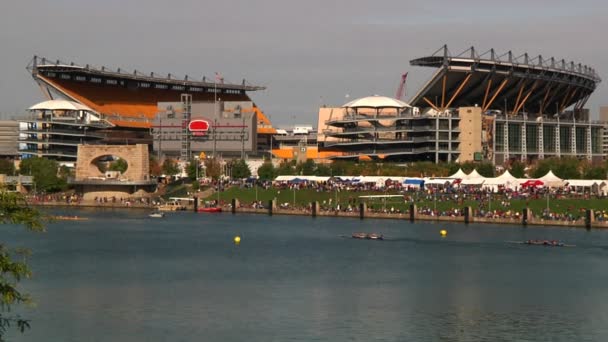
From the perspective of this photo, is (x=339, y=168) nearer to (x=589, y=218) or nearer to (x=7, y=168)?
(x=7, y=168)

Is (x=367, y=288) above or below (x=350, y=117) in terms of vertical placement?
below

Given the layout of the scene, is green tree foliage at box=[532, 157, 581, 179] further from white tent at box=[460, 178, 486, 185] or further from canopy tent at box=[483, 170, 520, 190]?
canopy tent at box=[483, 170, 520, 190]

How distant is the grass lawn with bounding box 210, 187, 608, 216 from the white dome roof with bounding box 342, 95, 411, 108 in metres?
41.1

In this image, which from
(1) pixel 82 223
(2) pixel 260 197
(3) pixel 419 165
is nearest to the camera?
(1) pixel 82 223

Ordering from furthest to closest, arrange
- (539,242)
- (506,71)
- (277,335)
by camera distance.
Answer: (506,71) < (539,242) < (277,335)

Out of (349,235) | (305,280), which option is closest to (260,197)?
(349,235)

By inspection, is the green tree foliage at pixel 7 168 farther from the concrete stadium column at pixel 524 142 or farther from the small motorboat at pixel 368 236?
the small motorboat at pixel 368 236

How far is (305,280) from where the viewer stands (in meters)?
74.2

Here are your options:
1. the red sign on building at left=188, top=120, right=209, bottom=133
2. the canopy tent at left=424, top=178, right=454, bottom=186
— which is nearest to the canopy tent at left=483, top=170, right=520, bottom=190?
the canopy tent at left=424, top=178, right=454, bottom=186

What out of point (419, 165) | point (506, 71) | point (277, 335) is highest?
point (506, 71)

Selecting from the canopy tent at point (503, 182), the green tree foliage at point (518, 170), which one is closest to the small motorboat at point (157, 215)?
the canopy tent at point (503, 182)

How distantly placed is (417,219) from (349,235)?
19.7m

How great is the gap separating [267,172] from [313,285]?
3897 inches

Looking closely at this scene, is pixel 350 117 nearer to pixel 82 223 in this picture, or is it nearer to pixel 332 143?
pixel 332 143
